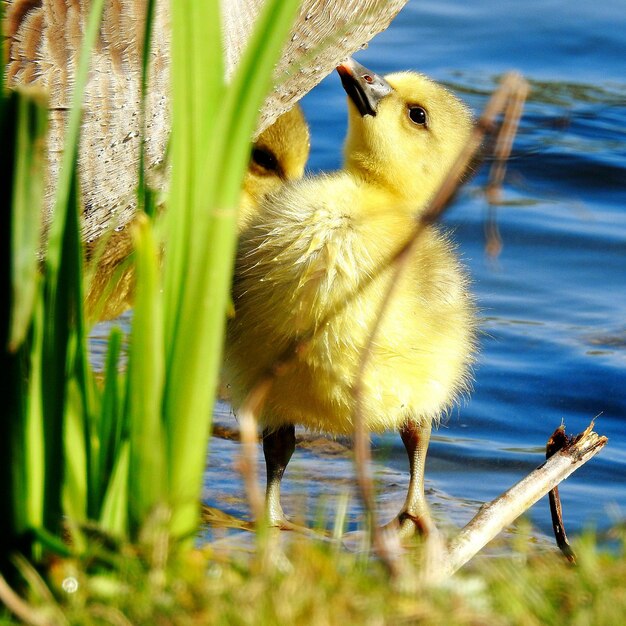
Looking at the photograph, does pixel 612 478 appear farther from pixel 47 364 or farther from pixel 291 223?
pixel 47 364

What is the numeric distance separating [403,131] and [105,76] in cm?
95

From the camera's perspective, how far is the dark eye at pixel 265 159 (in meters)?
4.60

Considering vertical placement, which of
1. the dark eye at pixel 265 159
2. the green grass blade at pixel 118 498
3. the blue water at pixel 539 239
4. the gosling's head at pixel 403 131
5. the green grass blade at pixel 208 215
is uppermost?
the green grass blade at pixel 208 215

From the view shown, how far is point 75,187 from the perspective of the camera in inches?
83.0

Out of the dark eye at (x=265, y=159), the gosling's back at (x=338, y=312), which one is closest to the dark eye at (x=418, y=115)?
the gosling's back at (x=338, y=312)

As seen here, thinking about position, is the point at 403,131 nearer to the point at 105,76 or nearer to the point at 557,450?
the point at 105,76

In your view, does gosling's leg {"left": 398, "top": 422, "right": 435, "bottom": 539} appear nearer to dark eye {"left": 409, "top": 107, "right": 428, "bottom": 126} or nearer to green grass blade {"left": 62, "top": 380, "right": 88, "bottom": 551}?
dark eye {"left": 409, "top": 107, "right": 428, "bottom": 126}

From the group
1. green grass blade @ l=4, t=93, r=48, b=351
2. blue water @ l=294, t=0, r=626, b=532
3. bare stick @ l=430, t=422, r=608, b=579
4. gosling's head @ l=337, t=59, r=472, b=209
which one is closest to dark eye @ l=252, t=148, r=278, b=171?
gosling's head @ l=337, t=59, r=472, b=209

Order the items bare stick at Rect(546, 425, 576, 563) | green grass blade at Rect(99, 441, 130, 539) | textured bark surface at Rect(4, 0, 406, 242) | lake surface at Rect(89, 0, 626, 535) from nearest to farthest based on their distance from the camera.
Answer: green grass blade at Rect(99, 441, 130, 539), bare stick at Rect(546, 425, 576, 563), textured bark surface at Rect(4, 0, 406, 242), lake surface at Rect(89, 0, 626, 535)

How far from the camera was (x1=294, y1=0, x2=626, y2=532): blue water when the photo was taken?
4574 mm

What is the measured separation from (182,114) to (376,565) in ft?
3.03

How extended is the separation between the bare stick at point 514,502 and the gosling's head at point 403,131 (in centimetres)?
103

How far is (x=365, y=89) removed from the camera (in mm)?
3941

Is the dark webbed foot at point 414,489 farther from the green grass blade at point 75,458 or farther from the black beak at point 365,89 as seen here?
the green grass blade at point 75,458
